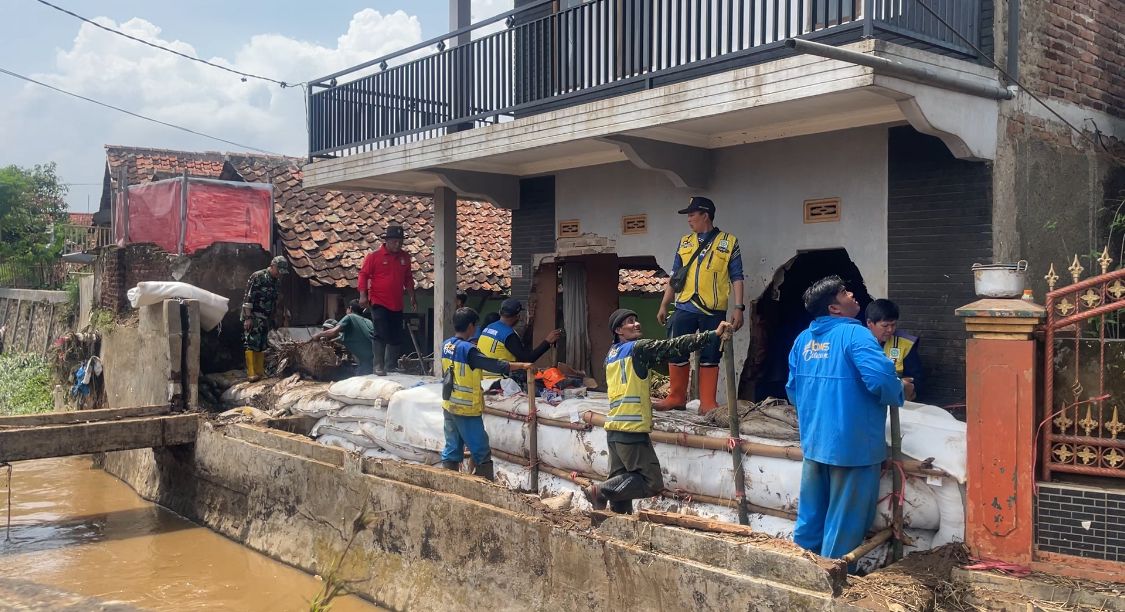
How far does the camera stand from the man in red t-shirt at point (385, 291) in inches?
436

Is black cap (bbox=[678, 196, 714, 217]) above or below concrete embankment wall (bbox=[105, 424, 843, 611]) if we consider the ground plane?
above

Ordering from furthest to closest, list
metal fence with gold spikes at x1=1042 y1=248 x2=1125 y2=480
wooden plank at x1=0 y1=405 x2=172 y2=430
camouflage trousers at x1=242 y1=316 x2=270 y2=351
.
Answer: camouflage trousers at x1=242 y1=316 x2=270 y2=351
wooden plank at x1=0 y1=405 x2=172 y2=430
metal fence with gold spikes at x1=1042 y1=248 x2=1125 y2=480

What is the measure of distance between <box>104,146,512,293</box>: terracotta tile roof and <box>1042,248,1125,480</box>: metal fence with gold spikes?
36.1ft

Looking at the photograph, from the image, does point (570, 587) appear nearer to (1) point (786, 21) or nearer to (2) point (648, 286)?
(1) point (786, 21)

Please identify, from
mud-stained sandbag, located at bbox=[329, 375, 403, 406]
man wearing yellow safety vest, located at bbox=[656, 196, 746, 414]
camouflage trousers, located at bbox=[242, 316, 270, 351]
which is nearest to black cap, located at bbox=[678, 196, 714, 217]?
man wearing yellow safety vest, located at bbox=[656, 196, 746, 414]

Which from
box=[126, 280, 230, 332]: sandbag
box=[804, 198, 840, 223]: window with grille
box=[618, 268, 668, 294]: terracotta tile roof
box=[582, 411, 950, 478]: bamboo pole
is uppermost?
box=[804, 198, 840, 223]: window with grille

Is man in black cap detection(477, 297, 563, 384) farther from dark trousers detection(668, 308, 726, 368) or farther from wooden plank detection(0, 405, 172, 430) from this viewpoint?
wooden plank detection(0, 405, 172, 430)

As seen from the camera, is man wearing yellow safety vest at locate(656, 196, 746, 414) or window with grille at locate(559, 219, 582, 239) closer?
man wearing yellow safety vest at locate(656, 196, 746, 414)

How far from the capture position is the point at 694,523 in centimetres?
527

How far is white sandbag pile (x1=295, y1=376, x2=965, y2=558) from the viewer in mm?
5176

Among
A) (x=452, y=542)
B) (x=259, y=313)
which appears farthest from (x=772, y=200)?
(x=259, y=313)

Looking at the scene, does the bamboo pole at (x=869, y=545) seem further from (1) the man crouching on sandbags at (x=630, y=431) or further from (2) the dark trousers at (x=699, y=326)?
(2) the dark trousers at (x=699, y=326)

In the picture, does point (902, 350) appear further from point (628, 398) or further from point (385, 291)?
point (385, 291)

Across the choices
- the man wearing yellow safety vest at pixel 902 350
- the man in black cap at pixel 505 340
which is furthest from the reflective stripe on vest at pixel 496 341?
the man wearing yellow safety vest at pixel 902 350
